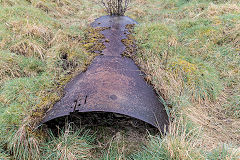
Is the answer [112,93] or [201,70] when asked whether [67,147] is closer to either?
[112,93]

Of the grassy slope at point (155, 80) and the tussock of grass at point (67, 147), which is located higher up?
the grassy slope at point (155, 80)

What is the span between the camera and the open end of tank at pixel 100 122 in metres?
1.96

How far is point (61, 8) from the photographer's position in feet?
21.0

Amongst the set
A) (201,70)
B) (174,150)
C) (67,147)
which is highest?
(201,70)

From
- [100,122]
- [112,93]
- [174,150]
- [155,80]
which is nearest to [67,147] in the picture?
[100,122]

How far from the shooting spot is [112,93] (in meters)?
1.71

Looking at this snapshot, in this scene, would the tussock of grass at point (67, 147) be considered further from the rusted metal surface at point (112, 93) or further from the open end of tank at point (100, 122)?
the rusted metal surface at point (112, 93)

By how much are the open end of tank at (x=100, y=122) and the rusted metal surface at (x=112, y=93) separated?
31cm

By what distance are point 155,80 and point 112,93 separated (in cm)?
98

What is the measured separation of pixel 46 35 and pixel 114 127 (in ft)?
9.79

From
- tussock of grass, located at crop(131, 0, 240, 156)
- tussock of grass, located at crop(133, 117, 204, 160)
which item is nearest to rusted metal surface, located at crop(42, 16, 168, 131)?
tussock of grass, located at crop(133, 117, 204, 160)

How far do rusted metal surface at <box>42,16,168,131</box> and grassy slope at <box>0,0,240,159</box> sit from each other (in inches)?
8.5

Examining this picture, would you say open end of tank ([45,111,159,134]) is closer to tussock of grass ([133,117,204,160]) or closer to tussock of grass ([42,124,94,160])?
tussock of grass ([42,124,94,160])

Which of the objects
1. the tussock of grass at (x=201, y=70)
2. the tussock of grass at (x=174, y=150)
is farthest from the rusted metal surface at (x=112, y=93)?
the tussock of grass at (x=201, y=70)
